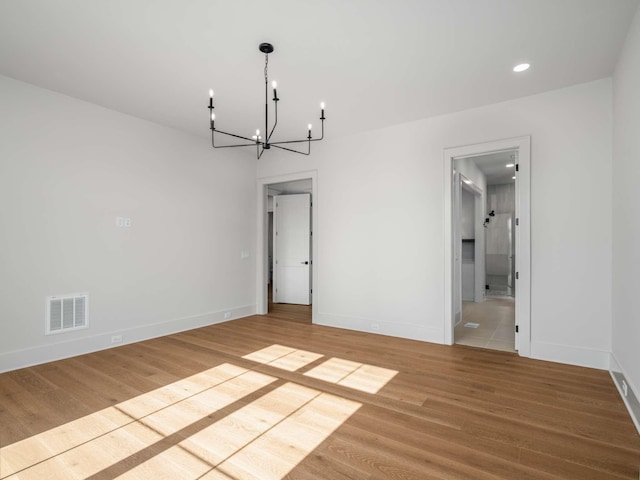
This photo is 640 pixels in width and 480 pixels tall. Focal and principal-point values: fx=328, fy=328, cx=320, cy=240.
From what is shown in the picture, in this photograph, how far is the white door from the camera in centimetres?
695

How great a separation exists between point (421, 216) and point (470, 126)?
1248 mm

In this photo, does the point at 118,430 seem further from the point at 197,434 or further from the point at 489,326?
the point at 489,326

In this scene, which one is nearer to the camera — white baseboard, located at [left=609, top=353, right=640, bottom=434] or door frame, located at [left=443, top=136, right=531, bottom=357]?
white baseboard, located at [left=609, top=353, right=640, bottom=434]

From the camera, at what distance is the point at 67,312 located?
369 centimetres

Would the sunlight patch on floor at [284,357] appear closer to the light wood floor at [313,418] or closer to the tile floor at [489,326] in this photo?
the light wood floor at [313,418]

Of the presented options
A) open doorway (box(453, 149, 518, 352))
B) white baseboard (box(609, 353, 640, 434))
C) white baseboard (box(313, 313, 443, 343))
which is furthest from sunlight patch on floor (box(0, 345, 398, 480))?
open doorway (box(453, 149, 518, 352))

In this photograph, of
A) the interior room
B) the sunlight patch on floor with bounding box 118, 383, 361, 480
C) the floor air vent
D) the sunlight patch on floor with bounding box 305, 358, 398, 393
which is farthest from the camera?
the floor air vent

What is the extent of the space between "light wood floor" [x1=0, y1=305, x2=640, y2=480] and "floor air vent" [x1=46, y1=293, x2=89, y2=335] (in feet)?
1.27

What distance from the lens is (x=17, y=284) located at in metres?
3.34

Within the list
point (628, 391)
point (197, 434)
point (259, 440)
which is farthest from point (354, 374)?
point (628, 391)

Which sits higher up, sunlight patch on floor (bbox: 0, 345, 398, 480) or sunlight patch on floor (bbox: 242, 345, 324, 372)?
sunlight patch on floor (bbox: 0, 345, 398, 480)

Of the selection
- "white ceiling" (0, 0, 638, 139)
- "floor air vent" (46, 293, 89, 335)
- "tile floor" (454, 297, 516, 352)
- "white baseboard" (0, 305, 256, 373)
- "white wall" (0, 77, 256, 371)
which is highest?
"white ceiling" (0, 0, 638, 139)

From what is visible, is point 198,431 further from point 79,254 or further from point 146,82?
point 146,82

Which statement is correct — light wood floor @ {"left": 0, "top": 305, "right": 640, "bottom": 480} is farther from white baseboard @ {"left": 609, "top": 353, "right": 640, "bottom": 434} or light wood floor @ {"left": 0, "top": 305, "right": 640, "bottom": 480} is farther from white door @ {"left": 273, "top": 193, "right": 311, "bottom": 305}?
white door @ {"left": 273, "top": 193, "right": 311, "bottom": 305}
